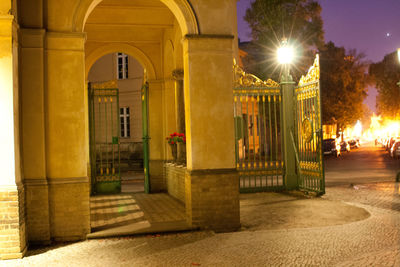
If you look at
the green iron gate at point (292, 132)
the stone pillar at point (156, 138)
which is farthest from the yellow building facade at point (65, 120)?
the stone pillar at point (156, 138)

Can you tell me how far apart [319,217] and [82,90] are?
513 cm

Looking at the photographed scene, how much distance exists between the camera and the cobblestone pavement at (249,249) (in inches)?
231

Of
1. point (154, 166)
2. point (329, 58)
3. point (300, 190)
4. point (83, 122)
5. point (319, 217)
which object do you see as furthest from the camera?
point (329, 58)

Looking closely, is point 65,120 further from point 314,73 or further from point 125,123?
point 125,123

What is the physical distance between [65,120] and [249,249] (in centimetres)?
371

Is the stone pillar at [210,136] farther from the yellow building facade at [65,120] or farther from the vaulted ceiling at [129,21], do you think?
the vaulted ceiling at [129,21]

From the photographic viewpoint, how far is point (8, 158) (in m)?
6.59

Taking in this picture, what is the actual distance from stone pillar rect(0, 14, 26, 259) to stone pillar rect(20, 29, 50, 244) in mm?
568

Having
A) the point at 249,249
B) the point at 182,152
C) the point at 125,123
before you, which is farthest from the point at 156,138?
the point at 125,123

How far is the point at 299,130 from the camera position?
12648mm

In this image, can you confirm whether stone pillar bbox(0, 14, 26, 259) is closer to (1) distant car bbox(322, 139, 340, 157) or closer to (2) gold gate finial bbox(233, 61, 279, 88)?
(2) gold gate finial bbox(233, 61, 279, 88)

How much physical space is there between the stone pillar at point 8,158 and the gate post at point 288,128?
795 centimetres

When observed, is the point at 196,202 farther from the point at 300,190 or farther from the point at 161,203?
the point at 300,190

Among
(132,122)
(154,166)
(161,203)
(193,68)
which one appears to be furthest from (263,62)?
(193,68)
